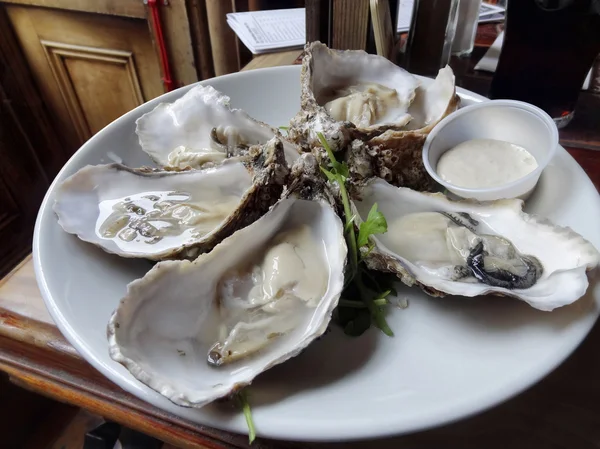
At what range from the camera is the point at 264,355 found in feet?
1.76

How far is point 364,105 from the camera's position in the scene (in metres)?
0.86

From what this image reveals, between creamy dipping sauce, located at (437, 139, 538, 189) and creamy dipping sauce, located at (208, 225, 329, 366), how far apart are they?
251 millimetres

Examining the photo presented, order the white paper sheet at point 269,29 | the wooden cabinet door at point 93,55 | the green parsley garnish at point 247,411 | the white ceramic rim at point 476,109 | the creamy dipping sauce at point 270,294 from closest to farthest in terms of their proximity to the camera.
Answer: the green parsley garnish at point 247,411
the creamy dipping sauce at point 270,294
the white ceramic rim at point 476,109
the white paper sheet at point 269,29
the wooden cabinet door at point 93,55

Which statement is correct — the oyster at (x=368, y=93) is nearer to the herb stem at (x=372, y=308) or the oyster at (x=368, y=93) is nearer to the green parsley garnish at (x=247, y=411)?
the herb stem at (x=372, y=308)

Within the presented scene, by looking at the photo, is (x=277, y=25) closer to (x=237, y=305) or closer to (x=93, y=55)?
(x=93, y=55)

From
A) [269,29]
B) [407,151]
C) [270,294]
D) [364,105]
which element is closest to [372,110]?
[364,105]

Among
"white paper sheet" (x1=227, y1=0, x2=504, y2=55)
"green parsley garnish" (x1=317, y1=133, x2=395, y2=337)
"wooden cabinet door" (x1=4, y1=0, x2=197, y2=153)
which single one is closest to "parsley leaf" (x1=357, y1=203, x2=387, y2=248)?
"green parsley garnish" (x1=317, y1=133, x2=395, y2=337)

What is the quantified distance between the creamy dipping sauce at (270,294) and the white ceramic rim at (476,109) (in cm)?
22

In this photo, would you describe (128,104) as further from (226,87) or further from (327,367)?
(327,367)

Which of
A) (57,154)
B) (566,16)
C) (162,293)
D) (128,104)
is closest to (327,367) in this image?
(162,293)

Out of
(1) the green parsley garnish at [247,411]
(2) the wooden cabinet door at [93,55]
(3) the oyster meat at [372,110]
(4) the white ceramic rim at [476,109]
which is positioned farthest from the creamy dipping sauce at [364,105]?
(2) the wooden cabinet door at [93,55]

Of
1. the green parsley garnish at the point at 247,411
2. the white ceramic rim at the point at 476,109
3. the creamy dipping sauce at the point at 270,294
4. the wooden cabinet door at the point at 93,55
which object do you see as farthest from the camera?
the wooden cabinet door at the point at 93,55

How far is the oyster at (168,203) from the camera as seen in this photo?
0.65 meters

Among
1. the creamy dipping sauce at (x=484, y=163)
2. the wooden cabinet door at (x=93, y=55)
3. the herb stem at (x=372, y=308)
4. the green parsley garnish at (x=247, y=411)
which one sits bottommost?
the wooden cabinet door at (x=93, y=55)
